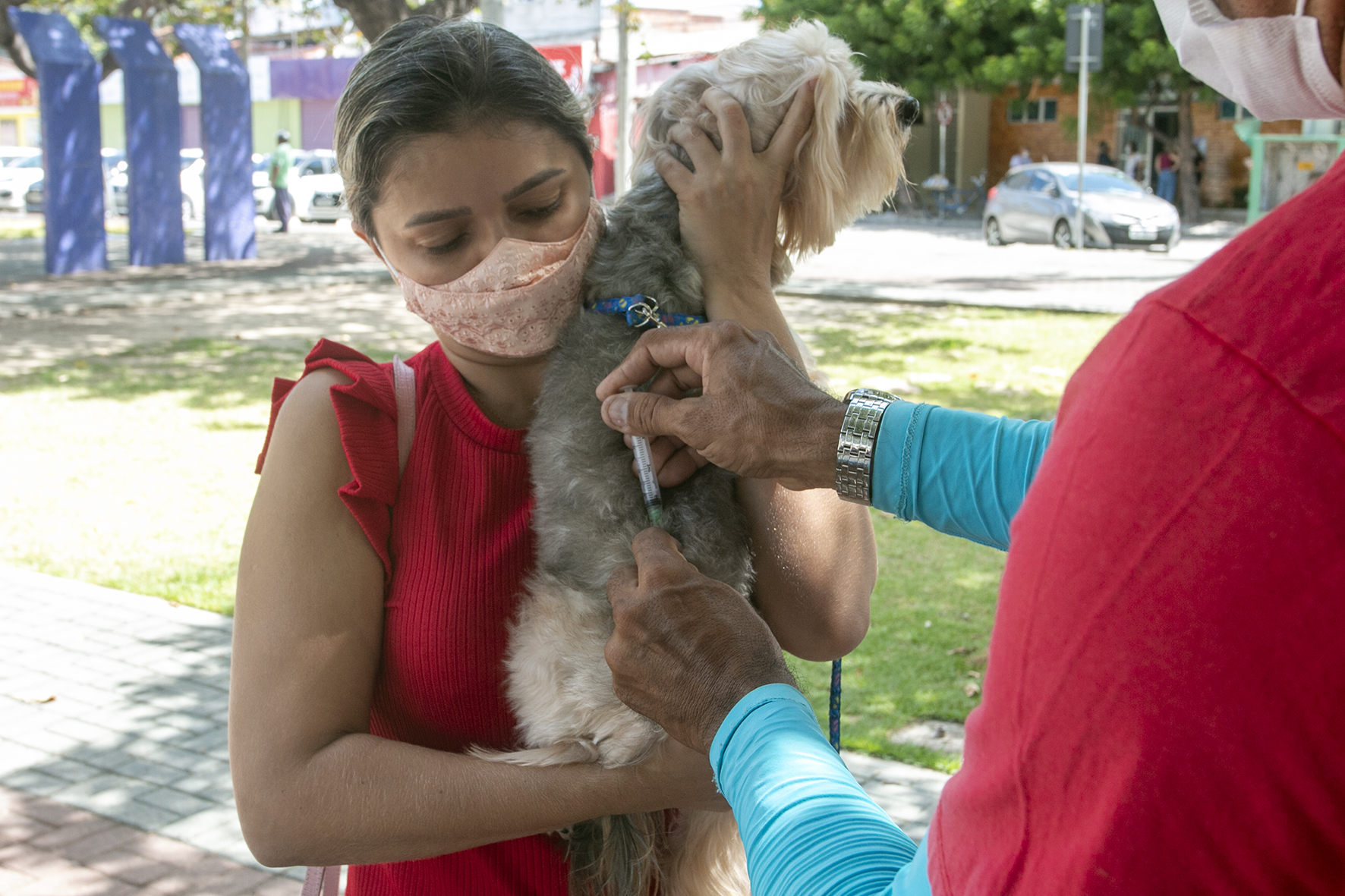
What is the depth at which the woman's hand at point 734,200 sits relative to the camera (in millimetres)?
2293

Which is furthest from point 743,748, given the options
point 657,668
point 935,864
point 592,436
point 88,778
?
point 88,778

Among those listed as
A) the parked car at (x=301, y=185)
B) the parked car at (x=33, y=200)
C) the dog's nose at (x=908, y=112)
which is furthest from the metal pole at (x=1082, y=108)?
the parked car at (x=33, y=200)

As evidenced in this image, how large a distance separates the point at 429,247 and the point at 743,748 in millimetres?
1152

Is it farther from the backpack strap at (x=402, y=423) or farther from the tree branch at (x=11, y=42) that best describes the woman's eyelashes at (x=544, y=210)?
the tree branch at (x=11, y=42)

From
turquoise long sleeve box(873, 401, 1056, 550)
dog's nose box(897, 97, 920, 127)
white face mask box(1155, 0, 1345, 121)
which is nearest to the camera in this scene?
white face mask box(1155, 0, 1345, 121)

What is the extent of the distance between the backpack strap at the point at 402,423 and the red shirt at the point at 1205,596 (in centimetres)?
133

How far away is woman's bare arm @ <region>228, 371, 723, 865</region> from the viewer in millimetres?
1729

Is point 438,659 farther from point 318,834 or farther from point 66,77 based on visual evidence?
point 66,77

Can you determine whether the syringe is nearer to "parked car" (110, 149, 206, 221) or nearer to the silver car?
the silver car

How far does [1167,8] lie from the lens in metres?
1.21

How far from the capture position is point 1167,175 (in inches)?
1283

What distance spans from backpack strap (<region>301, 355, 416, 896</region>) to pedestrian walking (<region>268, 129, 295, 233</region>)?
88.7ft

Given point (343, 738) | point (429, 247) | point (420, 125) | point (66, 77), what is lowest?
point (343, 738)

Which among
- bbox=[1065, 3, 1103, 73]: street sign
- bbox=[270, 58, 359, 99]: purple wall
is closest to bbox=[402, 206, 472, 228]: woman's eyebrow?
bbox=[1065, 3, 1103, 73]: street sign
